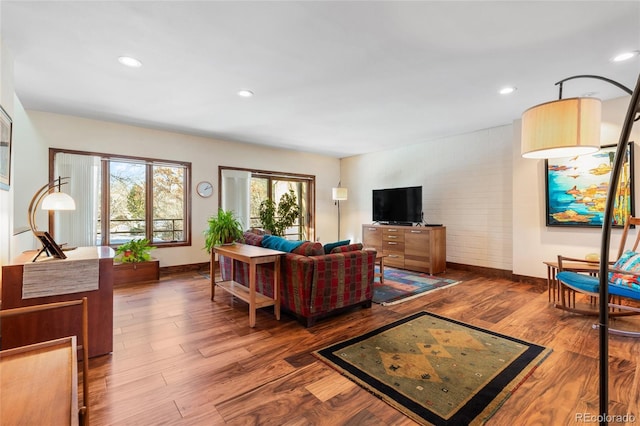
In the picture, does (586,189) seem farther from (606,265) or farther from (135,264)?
(135,264)

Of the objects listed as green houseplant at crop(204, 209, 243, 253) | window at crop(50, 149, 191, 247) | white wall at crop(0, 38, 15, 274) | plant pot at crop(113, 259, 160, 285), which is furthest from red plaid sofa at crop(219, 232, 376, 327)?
window at crop(50, 149, 191, 247)

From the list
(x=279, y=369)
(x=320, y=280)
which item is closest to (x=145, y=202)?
(x=320, y=280)

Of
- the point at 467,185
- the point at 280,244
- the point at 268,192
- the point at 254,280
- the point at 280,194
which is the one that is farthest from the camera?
the point at 280,194

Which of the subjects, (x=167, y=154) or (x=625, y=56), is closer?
(x=625, y=56)

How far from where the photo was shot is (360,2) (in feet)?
6.65

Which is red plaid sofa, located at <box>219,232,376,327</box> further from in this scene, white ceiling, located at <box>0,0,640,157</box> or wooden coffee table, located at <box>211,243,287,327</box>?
white ceiling, located at <box>0,0,640,157</box>

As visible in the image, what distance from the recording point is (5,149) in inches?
100

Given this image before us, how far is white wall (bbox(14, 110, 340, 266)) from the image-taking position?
4266 millimetres

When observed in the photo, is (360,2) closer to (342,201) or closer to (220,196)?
(220,196)

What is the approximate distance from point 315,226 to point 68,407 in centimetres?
668

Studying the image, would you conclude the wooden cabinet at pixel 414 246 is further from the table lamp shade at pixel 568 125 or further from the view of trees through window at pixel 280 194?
the table lamp shade at pixel 568 125

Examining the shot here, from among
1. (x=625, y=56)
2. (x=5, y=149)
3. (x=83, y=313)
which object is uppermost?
(x=625, y=56)

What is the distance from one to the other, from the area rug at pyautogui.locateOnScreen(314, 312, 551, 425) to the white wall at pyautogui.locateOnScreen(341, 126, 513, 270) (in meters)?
2.78

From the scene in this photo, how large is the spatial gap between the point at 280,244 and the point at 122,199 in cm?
341
